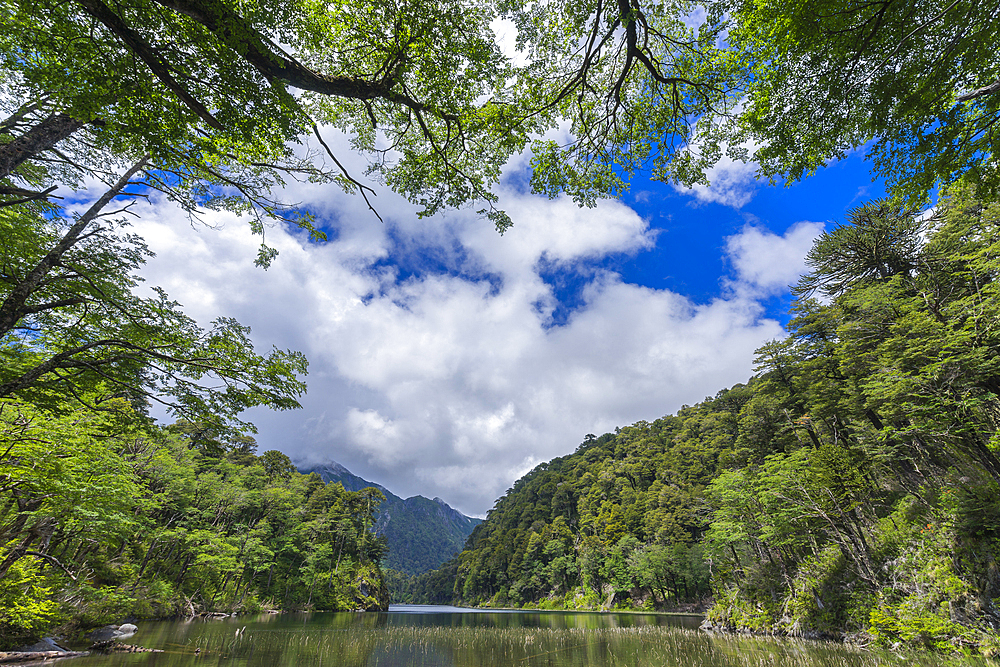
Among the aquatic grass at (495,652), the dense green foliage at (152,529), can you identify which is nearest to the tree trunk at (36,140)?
the dense green foliage at (152,529)

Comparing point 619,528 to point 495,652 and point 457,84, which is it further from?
point 457,84

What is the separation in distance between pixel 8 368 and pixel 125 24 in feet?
23.2

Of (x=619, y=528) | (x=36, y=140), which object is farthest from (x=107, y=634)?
(x=619, y=528)

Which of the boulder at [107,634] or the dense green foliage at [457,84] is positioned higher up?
the dense green foliage at [457,84]

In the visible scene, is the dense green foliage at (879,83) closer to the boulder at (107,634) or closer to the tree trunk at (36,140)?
the tree trunk at (36,140)

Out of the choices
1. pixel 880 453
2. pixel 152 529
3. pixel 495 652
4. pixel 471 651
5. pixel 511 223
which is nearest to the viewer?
pixel 511 223

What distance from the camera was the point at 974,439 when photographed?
14672mm

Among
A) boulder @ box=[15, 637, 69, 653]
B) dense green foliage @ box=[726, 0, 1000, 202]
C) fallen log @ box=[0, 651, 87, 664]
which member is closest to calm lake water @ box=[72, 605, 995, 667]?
fallen log @ box=[0, 651, 87, 664]

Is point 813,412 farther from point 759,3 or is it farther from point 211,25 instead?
point 211,25

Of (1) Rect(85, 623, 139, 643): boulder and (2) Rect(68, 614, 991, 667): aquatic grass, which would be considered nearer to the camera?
(2) Rect(68, 614, 991, 667): aquatic grass

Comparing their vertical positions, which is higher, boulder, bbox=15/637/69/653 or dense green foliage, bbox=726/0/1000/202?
dense green foliage, bbox=726/0/1000/202

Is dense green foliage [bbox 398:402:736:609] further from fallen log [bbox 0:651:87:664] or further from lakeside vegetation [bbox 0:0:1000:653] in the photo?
fallen log [bbox 0:651:87:664]

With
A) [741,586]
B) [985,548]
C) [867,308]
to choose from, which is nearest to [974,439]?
[985,548]

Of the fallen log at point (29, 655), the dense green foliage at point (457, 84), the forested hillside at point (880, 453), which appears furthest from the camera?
the forested hillside at point (880, 453)
